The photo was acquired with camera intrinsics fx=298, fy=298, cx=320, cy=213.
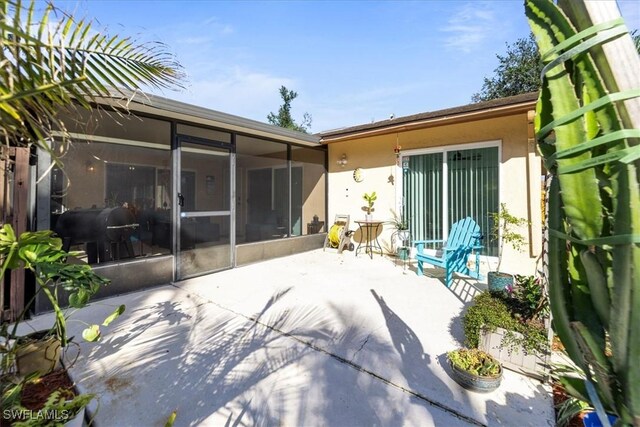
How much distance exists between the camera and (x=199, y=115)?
4.57 m

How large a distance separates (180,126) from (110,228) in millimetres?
1877

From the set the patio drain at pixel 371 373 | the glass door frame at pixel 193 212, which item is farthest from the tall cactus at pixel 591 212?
the glass door frame at pixel 193 212

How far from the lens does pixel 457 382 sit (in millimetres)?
2232

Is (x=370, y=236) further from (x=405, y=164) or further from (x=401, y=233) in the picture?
(x=405, y=164)

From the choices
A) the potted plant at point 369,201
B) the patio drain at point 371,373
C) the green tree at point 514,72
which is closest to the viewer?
the patio drain at point 371,373

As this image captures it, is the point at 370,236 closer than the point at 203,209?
No

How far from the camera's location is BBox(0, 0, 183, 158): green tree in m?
0.92

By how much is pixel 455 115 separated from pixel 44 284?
17.8ft

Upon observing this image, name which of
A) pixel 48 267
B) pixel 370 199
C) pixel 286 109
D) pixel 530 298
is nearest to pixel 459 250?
pixel 530 298

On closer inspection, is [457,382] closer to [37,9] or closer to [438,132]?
[37,9]

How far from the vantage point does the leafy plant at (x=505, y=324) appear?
7.44 ft

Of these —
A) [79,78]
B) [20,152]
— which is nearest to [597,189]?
[79,78]

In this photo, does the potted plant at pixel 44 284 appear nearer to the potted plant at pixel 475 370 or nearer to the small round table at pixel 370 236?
the potted plant at pixel 475 370

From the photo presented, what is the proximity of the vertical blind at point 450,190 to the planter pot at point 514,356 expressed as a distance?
334 cm
